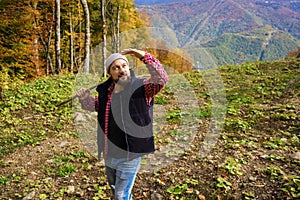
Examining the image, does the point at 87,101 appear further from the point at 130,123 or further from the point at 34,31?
the point at 34,31

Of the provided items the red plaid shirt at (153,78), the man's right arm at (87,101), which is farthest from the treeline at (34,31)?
the red plaid shirt at (153,78)

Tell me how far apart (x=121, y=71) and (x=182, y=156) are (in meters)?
3.17

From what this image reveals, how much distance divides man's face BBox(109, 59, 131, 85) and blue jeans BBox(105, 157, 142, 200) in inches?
35.1

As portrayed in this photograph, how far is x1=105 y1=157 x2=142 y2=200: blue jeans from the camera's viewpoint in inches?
121

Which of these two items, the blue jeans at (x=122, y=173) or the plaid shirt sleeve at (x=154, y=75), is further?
the blue jeans at (x=122, y=173)

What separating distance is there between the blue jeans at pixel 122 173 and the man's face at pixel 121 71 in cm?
89

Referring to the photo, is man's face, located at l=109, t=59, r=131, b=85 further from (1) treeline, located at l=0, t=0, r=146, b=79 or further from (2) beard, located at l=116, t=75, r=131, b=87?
(1) treeline, located at l=0, t=0, r=146, b=79

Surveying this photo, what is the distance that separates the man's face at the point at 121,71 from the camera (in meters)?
2.98

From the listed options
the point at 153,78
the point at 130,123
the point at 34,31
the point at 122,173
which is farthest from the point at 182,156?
the point at 34,31

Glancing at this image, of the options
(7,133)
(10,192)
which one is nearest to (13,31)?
(7,133)

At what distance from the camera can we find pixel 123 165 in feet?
10.1

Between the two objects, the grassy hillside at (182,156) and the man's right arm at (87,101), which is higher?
the man's right arm at (87,101)

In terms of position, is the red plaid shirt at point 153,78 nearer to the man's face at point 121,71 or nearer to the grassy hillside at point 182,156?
the man's face at point 121,71

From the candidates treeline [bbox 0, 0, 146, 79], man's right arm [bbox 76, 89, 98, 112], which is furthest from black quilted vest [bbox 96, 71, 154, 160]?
treeline [bbox 0, 0, 146, 79]
